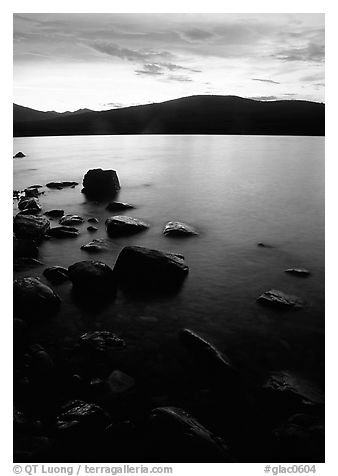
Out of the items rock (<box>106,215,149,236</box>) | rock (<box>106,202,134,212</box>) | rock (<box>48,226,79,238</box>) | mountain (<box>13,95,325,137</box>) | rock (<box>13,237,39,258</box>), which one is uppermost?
mountain (<box>13,95,325,137</box>)

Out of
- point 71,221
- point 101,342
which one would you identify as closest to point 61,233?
point 71,221

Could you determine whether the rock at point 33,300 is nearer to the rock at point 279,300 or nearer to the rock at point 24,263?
the rock at point 24,263

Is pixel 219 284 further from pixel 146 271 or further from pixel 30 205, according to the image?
pixel 30 205

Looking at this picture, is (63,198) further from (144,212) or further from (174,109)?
(174,109)

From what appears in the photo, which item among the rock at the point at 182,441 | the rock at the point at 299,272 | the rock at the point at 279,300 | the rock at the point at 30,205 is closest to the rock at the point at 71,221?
the rock at the point at 30,205

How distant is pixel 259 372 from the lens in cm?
514

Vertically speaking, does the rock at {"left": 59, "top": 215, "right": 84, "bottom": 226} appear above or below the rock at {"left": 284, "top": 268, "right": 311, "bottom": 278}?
above

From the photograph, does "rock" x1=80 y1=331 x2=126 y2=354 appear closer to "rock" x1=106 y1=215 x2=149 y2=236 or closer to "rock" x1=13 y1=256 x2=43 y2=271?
"rock" x1=13 y1=256 x2=43 y2=271

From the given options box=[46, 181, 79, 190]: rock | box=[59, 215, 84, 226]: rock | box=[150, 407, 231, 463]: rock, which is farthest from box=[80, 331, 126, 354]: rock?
box=[46, 181, 79, 190]: rock

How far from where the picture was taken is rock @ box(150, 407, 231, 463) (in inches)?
146

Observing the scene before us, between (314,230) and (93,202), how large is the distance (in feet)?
29.5

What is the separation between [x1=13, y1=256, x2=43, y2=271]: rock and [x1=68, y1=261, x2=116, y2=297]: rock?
5.08 feet

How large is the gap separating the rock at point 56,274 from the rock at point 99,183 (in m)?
9.76
